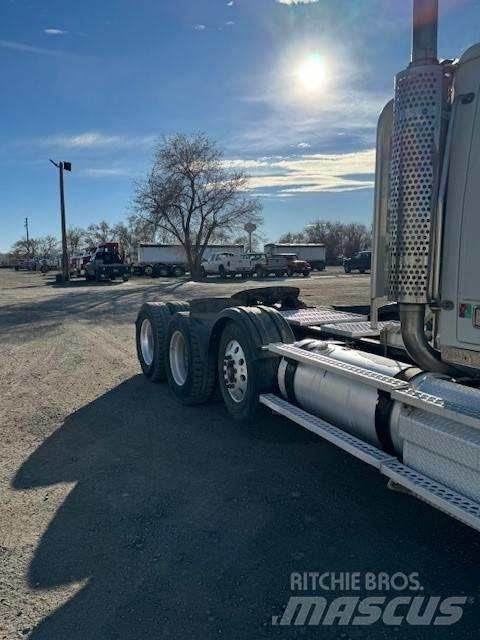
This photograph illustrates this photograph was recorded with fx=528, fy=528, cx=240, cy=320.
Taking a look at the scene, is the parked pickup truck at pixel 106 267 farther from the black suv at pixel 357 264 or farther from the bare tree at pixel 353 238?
the bare tree at pixel 353 238

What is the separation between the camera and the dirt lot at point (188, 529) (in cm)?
271

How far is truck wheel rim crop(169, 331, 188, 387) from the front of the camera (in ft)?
21.0

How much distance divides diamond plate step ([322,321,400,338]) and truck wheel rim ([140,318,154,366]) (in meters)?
3.01

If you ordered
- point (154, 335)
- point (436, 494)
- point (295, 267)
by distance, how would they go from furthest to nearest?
point (295, 267), point (154, 335), point (436, 494)

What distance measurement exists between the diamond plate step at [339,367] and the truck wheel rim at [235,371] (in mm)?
460

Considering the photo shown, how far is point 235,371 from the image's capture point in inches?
205

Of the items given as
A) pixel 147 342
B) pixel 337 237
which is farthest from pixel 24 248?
pixel 147 342

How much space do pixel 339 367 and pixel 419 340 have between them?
687 mm

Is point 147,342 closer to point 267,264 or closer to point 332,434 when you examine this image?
point 332,434

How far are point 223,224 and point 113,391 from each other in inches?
1370

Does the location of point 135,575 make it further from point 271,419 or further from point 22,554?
point 271,419

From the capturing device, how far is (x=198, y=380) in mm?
5812

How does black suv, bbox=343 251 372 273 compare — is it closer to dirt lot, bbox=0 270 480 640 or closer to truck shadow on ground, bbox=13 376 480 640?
dirt lot, bbox=0 270 480 640

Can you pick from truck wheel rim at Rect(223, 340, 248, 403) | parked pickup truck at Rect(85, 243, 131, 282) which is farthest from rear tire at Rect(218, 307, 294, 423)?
parked pickup truck at Rect(85, 243, 131, 282)
